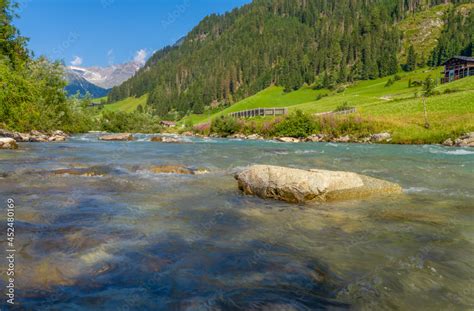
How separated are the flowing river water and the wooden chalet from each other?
109 meters

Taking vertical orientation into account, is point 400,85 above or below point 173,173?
above

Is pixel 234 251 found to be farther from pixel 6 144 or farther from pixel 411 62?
pixel 411 62

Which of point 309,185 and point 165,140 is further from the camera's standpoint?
point 165,140

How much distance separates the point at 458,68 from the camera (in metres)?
106

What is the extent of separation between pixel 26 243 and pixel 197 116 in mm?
169975

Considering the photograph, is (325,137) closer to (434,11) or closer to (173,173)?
(173,173)

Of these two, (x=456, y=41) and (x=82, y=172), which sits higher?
(x=456, y=41)

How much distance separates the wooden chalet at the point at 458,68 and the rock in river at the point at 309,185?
110 m

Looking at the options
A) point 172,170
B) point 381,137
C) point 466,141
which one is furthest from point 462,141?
point 172,170

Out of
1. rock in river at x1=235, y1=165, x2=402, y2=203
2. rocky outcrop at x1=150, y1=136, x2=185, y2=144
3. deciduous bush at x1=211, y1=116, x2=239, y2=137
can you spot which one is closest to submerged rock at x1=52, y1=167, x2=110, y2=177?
rock in river at x1=235, y1=165, x2=402, y2=203

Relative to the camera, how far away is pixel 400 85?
119750 millimetres

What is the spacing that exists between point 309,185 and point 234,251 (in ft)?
16.4

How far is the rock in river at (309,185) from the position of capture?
1155 cm

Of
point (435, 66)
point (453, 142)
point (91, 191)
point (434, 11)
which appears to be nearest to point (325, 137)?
A: point (453, 142)
